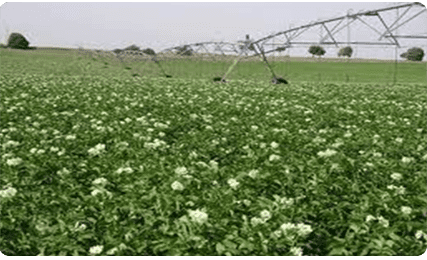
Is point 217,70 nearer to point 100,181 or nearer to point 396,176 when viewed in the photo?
point 396,176

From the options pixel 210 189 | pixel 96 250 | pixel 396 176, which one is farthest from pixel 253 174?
pixel 96 250

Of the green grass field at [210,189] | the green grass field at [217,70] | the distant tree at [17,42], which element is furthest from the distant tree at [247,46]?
the distant tree at [17,42]

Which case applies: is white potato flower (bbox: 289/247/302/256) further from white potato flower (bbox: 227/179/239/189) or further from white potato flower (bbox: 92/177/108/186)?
white potato flower (bbox: 92/177/108/186)

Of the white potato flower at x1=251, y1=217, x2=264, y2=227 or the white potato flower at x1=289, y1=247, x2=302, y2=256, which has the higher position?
the white potato flower at x1=251, y1=217, x2=264, y2=227

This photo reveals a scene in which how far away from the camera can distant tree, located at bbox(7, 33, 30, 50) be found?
245 feet

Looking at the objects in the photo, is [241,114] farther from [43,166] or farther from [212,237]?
[212,237]

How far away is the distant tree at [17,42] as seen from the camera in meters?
74.6

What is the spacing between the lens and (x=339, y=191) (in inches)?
243

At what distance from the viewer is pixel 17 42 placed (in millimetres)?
74625

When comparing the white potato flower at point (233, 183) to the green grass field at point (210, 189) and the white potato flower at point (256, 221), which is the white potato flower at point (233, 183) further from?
the white potato flower at point (256, 221)

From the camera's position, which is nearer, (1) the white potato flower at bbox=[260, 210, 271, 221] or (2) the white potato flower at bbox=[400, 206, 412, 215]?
(1) the white potato flower at bbox=[260, 210, 271, 221]

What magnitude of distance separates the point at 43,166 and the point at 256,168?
156 inches

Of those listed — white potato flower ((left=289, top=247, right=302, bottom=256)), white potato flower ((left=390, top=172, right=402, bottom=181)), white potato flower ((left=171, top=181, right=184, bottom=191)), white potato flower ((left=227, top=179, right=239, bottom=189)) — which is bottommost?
white potato flower ((left=289, top=247, right=302, bottom=256))

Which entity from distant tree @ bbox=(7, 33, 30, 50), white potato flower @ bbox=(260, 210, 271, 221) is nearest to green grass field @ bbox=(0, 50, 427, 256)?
white potato flower @ bbox=(260, 210, 271, 221)
